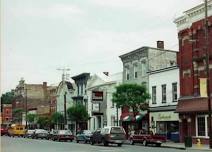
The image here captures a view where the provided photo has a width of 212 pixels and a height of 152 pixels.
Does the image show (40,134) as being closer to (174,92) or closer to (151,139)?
(174,92)

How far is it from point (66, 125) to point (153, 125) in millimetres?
34310

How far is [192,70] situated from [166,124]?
8.54 m

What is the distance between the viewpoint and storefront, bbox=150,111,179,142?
5200cm

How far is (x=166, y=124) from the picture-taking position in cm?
5450

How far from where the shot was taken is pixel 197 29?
48.0m

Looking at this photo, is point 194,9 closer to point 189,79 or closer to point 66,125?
point 189,79

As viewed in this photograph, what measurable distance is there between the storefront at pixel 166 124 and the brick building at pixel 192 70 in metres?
2.01

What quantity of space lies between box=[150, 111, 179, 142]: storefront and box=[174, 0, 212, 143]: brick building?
79.1 inches

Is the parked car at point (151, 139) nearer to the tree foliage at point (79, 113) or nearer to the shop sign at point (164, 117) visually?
the shop sign at point (164, 117)

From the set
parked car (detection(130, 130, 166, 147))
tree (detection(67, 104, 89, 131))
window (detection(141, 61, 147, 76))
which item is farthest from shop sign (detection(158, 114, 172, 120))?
tree (detection(67, 104, 89, 131))

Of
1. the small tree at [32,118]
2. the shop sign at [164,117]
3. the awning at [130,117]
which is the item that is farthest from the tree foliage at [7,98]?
the shop sign at [164,117]

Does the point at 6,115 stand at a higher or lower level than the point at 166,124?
higher

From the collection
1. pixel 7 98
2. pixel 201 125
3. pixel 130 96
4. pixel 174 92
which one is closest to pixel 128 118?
pixel 130 96

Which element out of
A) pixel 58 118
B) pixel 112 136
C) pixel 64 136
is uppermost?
pixel 58 118
